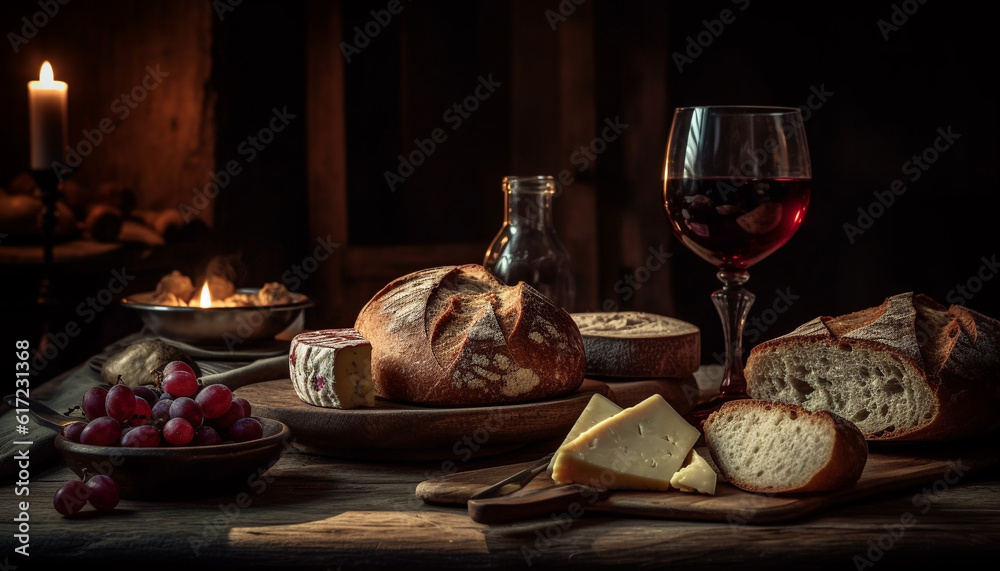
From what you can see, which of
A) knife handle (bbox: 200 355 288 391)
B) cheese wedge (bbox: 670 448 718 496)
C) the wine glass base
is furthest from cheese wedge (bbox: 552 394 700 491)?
knife handle (bbox: 200 355 288 391)

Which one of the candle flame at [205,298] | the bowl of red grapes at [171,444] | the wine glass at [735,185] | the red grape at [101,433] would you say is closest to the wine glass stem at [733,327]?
the wine glass at [735,185]

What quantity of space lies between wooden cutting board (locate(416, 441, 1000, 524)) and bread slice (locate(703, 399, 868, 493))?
0.06 feet

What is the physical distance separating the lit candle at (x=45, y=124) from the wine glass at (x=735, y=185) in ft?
5.40

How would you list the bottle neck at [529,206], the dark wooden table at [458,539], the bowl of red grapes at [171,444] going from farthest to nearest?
the bottle neck at [529,206] < the bowl of red grapes at [171,444] < the dark wooden table at [458,539]

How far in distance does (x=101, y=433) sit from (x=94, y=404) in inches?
4.2

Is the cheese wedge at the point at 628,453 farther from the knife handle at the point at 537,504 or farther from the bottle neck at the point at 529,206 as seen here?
the bottle neck at the point at 529,206

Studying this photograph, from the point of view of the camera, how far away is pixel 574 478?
3.99 feet

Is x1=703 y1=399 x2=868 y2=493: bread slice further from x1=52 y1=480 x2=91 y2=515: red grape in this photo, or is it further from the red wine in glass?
x1=52 y1=480 x2=91 y2=515: red grape

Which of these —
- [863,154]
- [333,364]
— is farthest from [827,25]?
[333,364]

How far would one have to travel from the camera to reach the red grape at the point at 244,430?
1249 millimetres

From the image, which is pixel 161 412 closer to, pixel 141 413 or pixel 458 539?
pixel 141 413

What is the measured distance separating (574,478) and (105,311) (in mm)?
2711

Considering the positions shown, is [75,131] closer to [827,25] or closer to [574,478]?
[827,25]

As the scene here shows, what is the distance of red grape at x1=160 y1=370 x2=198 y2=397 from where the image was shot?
132 centimetres
